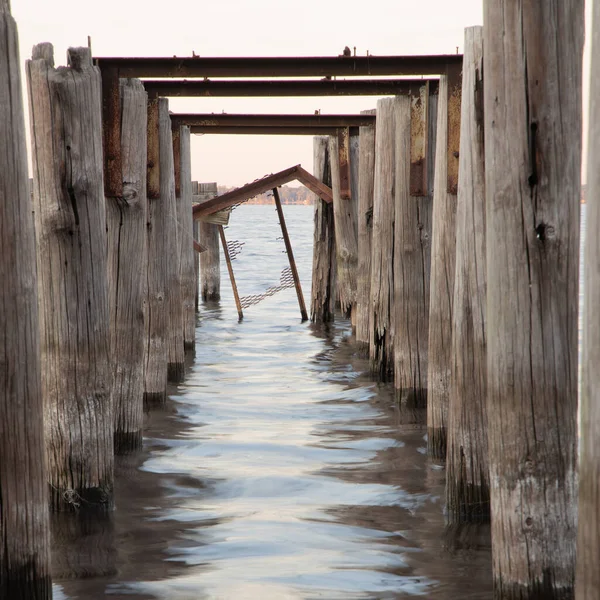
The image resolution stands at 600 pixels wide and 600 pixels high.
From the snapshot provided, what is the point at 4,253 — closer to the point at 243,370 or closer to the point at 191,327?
the point at 243,370

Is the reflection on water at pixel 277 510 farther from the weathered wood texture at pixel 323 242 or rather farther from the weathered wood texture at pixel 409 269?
the weathered wood texture at pixel 323 242

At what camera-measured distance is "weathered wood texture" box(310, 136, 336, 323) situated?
45.1ft

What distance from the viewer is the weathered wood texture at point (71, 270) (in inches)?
188

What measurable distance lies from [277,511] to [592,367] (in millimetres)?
3128

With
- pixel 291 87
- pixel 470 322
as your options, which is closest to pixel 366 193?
pixel 291 87

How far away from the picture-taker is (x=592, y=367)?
8.80 feet

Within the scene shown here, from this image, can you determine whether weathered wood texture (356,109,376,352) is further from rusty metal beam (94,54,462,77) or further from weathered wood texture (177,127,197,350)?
rusty metal beam (94,54,462,77)

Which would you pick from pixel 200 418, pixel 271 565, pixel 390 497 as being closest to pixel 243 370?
pixel 200 418

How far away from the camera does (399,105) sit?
7543 mm

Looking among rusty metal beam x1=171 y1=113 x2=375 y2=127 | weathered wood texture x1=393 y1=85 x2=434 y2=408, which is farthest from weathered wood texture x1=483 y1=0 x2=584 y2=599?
rusty metal beam x1=171 y1=113 x2=375 y2=127

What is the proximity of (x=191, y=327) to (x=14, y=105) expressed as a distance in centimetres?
859

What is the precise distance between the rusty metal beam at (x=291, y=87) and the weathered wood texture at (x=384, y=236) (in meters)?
1.20

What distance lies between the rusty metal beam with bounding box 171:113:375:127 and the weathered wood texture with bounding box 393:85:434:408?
2.32 m

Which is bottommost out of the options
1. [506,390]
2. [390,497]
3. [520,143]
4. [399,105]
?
[390,497]
